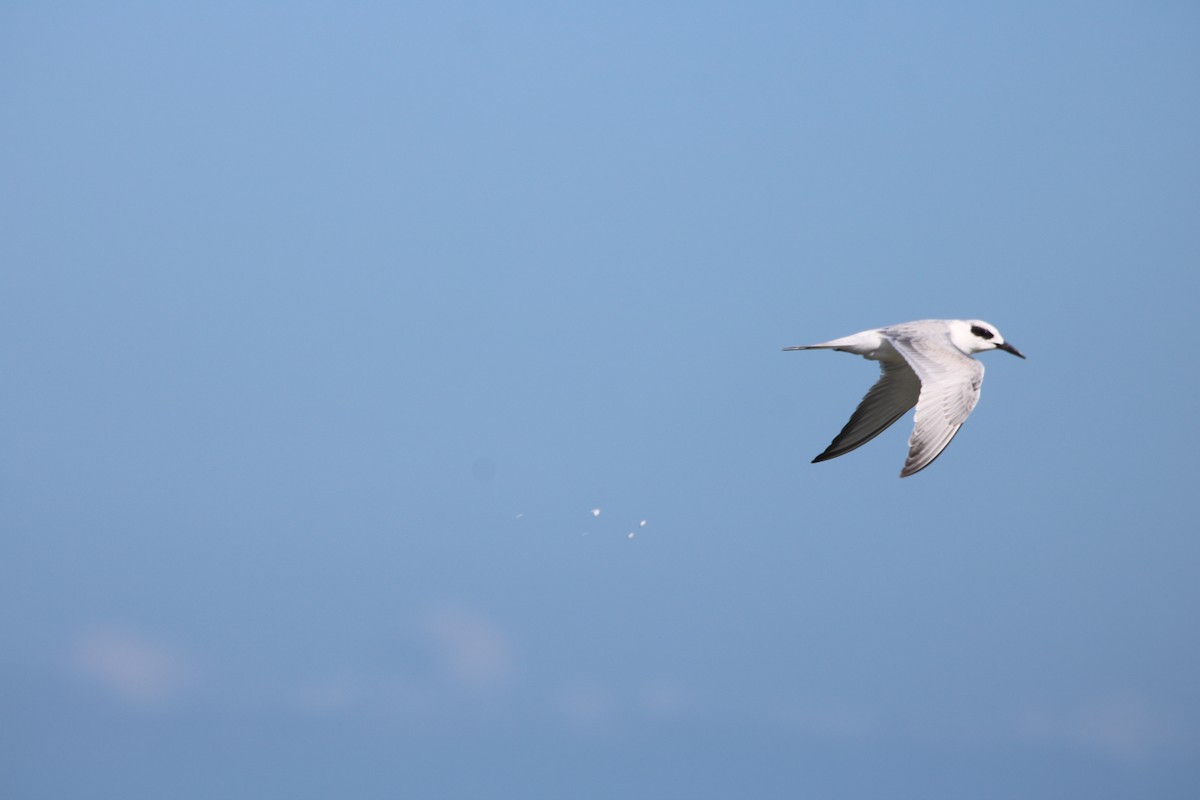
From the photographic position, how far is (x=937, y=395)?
1376 cm

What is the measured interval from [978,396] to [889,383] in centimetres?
233

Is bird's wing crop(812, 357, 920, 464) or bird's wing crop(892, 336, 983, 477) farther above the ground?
bird's wing crop(812, 357, 920, 464)

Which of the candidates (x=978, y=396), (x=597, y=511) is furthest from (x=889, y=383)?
(x=597, y=511)

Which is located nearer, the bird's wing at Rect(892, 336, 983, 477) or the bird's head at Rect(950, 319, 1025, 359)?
the bird's wing at Rect(892, 336, 983, 477)

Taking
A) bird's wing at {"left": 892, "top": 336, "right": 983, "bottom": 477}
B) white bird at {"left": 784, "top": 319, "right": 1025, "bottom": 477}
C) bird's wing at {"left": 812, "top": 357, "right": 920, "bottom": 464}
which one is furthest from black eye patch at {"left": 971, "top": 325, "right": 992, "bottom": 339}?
bird's wing at {"left": 892, "top": 336, "right": 983, "bottom": 477}

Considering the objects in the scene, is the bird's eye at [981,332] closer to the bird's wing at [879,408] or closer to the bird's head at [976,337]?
the bird's head at [976,337]

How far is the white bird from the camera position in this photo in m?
13.5

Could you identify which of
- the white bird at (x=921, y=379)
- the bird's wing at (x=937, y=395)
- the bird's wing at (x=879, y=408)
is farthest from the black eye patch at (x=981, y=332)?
the bird's wing at (x=937, y=395)

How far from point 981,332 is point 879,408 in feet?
4.60

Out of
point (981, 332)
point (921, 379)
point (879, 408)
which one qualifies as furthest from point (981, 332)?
point (921, 379)

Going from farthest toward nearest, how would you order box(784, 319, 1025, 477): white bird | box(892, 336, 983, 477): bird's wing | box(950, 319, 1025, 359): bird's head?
box(950, 319, 1025, 359): bird's head < box(784, 319, 1025, 477): white bird < box(892, 336, 983, 477): bird's wing

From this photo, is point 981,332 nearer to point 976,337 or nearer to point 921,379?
point 976,337

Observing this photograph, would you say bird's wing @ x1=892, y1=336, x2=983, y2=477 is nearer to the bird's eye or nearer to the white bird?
the white bird

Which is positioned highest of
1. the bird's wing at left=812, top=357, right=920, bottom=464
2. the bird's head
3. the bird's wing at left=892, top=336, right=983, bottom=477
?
the bird's head
